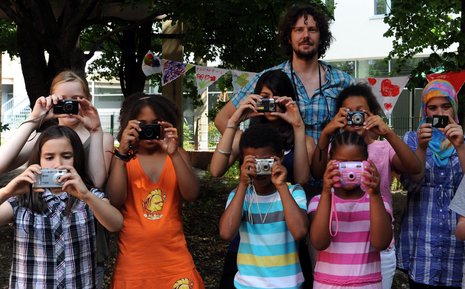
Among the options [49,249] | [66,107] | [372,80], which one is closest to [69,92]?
[66,107]

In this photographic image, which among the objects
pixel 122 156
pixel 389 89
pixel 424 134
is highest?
pixel 389 89

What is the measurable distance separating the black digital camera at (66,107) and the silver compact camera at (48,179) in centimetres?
49

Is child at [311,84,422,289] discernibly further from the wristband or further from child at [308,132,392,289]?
the wristband

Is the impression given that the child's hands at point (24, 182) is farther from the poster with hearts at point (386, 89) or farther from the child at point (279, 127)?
the poster with hearts at point (386, 89)

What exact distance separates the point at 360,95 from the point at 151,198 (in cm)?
126

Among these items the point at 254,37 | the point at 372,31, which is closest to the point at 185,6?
the point at 254,37

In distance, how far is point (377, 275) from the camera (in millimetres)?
2750

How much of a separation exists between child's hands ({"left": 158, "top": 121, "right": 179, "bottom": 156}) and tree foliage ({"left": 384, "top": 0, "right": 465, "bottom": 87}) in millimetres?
4627

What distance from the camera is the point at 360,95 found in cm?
312

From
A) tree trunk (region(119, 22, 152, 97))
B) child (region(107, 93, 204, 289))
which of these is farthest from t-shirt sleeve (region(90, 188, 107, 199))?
tree trunk (region(119, 22, 152, 97))

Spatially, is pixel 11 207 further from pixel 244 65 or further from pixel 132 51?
pixel 132 51

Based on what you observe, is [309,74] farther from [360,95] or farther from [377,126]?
[377,126]

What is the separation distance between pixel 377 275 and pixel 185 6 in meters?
4.92

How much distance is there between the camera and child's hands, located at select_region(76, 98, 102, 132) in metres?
3.00
